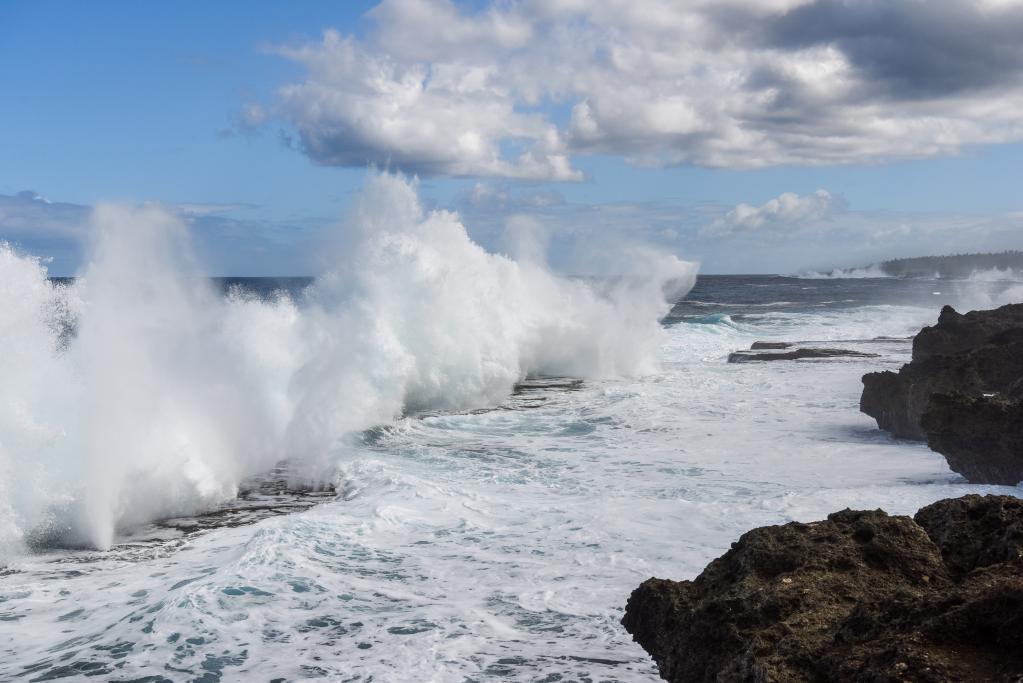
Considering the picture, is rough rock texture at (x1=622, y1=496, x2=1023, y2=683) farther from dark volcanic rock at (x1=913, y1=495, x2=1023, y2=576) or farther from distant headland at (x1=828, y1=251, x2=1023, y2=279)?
distant headland at (x1=828, y1=251, x2=1023, y2=279)

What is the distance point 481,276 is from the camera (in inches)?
851

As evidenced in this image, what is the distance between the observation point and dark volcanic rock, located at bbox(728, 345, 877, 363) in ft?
75.2

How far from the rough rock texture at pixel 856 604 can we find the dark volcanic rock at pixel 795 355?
61.3ft

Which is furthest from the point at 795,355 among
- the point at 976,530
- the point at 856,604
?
the point at 856,604

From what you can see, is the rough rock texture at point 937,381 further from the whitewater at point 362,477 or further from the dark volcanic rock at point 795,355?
the dark volcanic rock at point 795,355

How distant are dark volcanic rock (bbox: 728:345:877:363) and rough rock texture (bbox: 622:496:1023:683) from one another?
18672 mm

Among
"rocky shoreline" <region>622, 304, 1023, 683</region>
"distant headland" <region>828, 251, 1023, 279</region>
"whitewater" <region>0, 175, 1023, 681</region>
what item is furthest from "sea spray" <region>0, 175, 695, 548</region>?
"distant headland" <region>828, 251, 1023, 279</region>

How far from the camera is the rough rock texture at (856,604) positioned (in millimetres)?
3152

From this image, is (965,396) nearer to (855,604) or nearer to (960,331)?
(855,604)

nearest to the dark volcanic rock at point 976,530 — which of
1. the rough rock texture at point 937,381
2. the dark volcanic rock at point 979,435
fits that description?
the dark volcanic rock at point 979,435

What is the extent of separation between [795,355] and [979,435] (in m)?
14.2

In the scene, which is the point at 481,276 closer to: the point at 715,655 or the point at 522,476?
the point at 522,476

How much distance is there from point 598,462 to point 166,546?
209 inches

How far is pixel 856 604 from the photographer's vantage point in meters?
3.77
